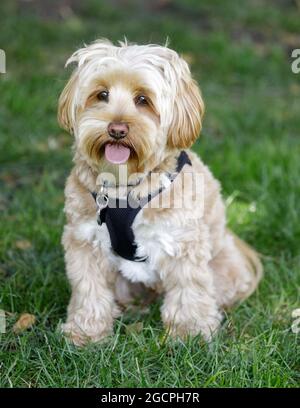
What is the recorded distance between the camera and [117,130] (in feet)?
11.2

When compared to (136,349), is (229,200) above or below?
above

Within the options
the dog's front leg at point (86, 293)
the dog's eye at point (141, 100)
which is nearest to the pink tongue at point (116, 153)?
the dog's eye at point (141, 100)

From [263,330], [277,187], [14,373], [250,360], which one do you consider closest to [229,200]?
[277,187]

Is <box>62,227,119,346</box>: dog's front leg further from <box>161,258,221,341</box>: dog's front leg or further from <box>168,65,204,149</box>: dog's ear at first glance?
<box>168,65,204,149</box>: dog's ear

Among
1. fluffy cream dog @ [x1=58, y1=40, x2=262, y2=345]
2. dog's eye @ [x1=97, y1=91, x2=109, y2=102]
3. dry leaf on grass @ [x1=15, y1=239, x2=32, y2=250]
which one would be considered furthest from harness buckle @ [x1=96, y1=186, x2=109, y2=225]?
dry leaf on grass @ [x1=15, y1=239, x2=32, y2=250]

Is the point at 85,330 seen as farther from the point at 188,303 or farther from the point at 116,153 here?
the point at 116,153

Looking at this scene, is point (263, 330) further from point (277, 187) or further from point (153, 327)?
point (277, 187)

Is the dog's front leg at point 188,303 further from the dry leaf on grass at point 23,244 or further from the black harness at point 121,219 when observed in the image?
the dry leaf on grass at point 23,244

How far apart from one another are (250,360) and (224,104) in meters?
4.12

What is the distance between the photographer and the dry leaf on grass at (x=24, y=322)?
388 cm

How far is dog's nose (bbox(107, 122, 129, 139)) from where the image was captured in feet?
11.2

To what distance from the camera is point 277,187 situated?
5641 mm

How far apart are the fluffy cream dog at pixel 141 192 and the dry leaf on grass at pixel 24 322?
0.20 m
